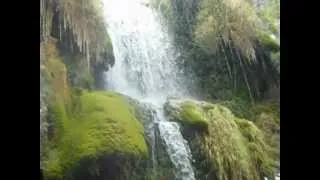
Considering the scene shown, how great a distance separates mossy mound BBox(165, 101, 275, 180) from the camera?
1938mm

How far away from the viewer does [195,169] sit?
1959 millimetres

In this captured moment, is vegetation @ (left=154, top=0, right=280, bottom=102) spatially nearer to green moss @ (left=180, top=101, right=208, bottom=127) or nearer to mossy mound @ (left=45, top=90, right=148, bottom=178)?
green moss @ (left=180, top=101, right=208, bottom=127)

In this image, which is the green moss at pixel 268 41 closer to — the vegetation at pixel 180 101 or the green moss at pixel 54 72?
the vegetation at pixel 180 101

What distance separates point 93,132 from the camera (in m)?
1.98

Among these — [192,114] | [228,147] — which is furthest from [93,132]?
[228,147]

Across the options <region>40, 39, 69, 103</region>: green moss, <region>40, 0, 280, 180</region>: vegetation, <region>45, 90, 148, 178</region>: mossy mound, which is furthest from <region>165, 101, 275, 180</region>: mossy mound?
<region>40, 39, 69, 103</region>: green moss

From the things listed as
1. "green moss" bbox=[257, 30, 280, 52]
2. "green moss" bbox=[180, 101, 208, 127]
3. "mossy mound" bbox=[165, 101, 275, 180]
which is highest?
"green moss" bbox=[257, 30, 280, 52]

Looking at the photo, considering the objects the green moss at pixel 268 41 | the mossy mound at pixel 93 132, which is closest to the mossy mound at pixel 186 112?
the mossy mound at pixel 93 132

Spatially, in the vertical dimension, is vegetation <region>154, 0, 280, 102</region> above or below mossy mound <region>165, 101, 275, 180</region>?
above

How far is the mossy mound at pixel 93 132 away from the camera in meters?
1.96

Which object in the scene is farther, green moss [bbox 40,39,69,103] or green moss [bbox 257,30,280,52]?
green moss [bbox 40,39,69,103]

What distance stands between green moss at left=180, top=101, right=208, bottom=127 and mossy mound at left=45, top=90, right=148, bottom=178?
7.8 inches

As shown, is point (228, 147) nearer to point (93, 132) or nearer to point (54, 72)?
point (93, 132)
